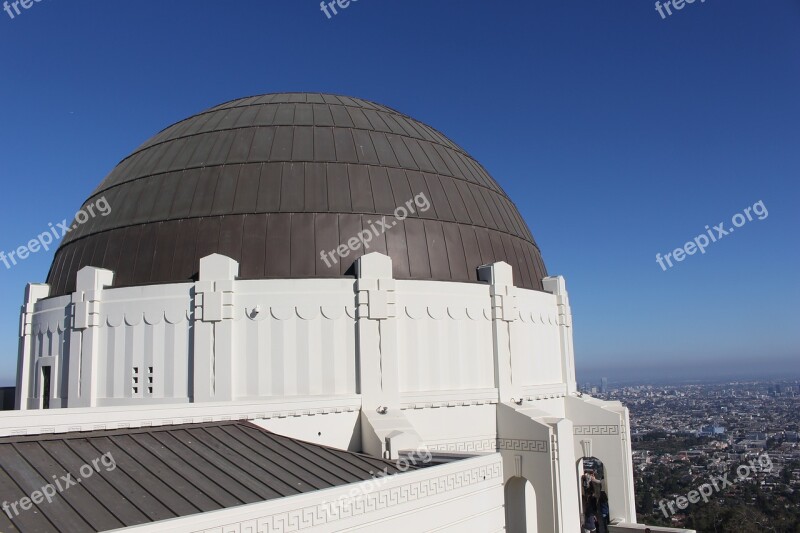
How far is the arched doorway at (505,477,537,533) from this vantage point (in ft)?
59.9

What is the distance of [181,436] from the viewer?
11.6 metres

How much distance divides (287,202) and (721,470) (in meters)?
49.9

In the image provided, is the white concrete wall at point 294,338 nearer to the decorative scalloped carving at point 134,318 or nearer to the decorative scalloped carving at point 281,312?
the decorative scalloped carving at point 281,312

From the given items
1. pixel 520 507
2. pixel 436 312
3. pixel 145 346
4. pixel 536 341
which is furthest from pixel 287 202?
pixel 520 507

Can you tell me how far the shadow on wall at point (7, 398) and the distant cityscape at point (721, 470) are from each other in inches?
1280

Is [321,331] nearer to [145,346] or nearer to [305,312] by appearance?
[305,312]

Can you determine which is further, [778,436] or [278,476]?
[778,436]

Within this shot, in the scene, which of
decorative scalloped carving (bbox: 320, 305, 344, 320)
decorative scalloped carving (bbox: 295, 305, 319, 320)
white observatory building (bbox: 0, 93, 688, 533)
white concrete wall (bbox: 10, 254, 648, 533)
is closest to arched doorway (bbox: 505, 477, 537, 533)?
white observatory building (bbox: 0, 93, 688, 533)

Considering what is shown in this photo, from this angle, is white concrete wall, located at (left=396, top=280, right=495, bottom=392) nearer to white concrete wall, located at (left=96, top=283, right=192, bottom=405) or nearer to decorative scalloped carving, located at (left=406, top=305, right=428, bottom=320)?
decorative scalloped carving, located at (left=406, top=305, right=428, bottom=320)

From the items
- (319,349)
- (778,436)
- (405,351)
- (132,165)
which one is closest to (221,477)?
(319,349)

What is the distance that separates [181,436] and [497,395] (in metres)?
9.27

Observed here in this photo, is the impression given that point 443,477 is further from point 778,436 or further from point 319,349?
point 778,436

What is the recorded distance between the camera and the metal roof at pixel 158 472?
8125 mm

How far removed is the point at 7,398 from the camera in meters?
21.9
